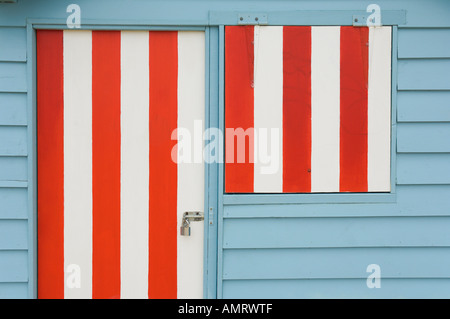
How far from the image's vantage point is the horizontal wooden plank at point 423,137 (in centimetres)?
241

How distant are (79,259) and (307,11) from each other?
6.67 ft

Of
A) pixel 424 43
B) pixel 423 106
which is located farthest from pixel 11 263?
pixel 424 43

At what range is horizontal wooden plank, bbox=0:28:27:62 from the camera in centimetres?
234

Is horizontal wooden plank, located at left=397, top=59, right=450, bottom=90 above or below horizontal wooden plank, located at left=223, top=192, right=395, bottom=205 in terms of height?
above

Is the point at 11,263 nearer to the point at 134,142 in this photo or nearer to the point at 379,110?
the point at 134,142

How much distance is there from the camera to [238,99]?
240 centimetres

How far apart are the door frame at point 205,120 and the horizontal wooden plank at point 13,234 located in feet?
0.13

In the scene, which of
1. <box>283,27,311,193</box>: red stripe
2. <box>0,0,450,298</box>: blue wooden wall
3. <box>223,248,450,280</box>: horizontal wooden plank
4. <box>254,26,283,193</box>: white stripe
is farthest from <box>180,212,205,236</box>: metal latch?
<box>283,27,311,193</box>: red stripe

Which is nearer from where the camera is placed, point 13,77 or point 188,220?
point 13,77

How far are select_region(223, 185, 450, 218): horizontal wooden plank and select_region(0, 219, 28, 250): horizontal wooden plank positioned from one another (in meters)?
1.19

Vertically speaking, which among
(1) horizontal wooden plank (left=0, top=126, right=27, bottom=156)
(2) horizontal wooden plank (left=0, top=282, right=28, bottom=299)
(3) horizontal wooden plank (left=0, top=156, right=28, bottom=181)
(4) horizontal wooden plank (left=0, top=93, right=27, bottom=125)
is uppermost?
(4) horizontal wooden plank (left=0, top=93, right=27, bottom=125)

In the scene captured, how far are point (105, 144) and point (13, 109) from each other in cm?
56

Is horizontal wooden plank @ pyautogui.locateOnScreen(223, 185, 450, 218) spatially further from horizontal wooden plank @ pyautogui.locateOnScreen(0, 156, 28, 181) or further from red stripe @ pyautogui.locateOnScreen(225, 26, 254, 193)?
horizontal wooden plank @ pyautogui.locateOnScreen(0, 156, 28, 181)

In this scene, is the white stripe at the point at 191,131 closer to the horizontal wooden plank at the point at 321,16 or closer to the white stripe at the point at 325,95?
the horizontal wooden plank at the point at 321,16
